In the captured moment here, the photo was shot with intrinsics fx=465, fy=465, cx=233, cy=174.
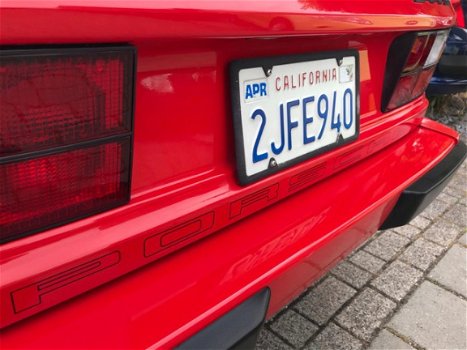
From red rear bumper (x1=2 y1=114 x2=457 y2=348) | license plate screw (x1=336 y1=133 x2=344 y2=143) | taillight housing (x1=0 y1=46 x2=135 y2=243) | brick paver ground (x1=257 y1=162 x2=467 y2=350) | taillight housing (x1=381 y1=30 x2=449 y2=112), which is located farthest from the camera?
brick paver ground (x1=257 y1=162 x2=467 y2=350)

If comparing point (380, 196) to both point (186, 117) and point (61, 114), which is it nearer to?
point (186, 117)

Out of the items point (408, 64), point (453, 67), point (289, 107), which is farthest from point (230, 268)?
point (453, 67)

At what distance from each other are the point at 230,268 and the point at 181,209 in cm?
21

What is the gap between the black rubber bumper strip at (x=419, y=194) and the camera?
177cm

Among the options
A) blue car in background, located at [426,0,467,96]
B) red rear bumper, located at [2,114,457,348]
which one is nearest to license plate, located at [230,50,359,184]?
red rear bumper, located at [2,114,457,348]

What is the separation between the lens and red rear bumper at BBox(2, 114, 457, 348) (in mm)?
945

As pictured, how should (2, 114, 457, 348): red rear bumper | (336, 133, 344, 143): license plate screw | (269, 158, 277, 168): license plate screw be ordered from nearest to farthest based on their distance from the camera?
(2, 114, 457, 348): red rear bumper
(269, 158, 277, 168): license plate screw
(336, 133, 344, 143): license plate screw

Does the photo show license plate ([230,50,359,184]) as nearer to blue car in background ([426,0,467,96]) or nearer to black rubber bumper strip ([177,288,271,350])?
black rubber bumper strip ([177,288,271,350])

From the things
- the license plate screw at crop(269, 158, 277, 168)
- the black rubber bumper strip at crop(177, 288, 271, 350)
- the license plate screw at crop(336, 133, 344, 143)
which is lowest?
the black rubber bumper strip at crop(177, 288, 271, 350)

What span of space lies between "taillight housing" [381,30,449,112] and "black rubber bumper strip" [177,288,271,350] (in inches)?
38.7

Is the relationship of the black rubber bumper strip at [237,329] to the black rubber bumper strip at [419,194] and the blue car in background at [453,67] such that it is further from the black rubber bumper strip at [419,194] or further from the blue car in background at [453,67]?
the blue car in background at [453,67]

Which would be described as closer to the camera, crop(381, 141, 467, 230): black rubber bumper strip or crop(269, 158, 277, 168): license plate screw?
crop(269, 158, 277, 168): license plate screw

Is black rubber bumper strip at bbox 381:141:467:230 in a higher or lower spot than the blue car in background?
lower

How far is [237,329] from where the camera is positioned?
3.63ft
